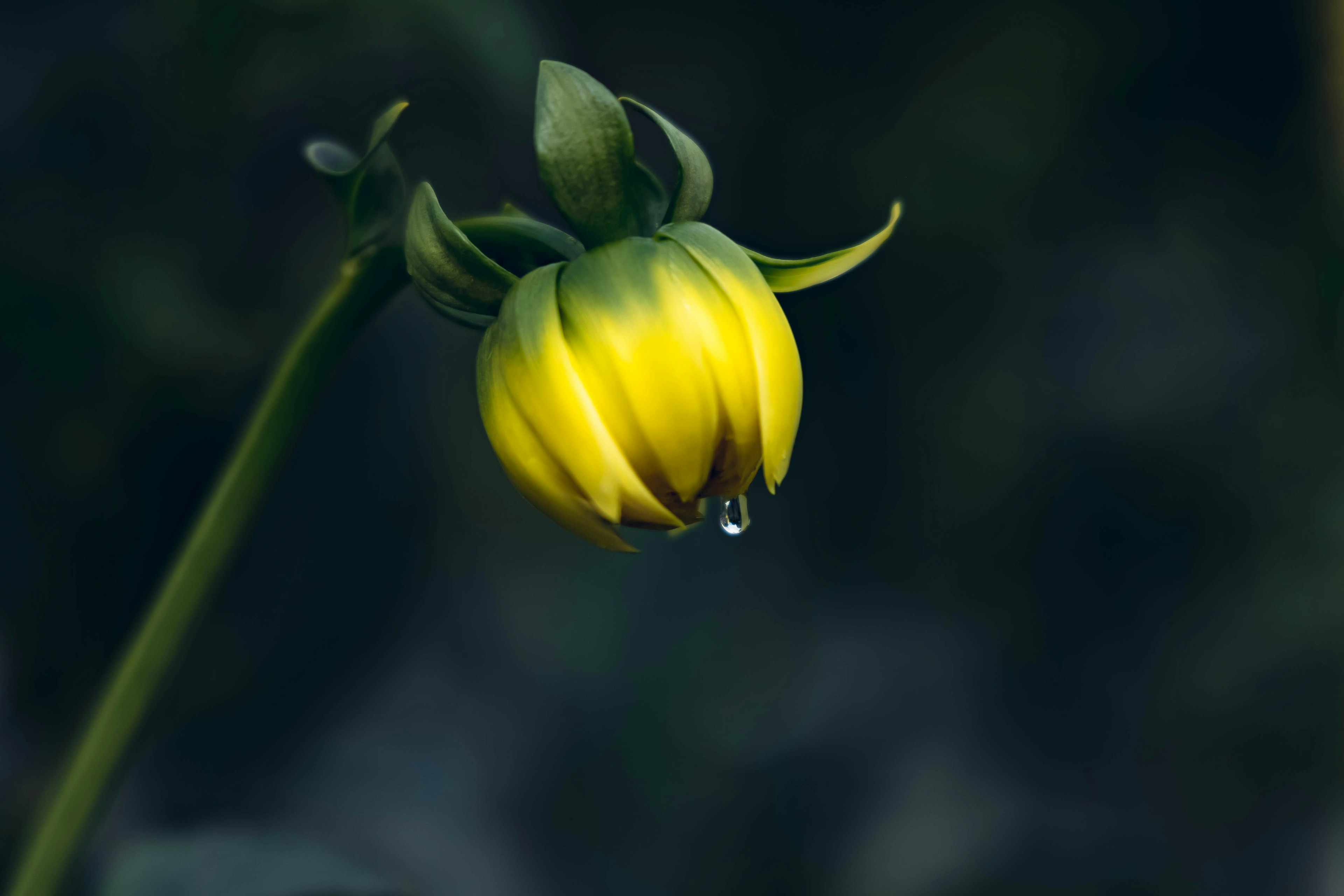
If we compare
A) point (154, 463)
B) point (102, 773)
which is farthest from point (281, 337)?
point (102, 773)

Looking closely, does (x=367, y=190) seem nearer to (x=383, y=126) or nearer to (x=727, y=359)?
(x=383, y=126)

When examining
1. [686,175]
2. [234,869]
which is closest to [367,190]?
[686,175]

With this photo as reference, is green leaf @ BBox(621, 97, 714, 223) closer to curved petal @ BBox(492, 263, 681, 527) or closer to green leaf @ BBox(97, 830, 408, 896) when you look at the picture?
curved petal @ BBox(492, 263, 681, 527)

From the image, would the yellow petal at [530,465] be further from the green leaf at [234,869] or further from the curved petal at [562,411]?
the green leaf at [234,869]

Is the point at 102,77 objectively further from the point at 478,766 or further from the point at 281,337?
the point at 478,766

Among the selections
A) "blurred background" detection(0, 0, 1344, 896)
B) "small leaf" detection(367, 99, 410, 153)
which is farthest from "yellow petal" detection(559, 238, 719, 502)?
"blurred background" detection(0, 0, 1344, 896)

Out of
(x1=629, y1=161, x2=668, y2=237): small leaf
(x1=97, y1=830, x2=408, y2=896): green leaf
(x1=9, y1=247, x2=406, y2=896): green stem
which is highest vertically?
(x1=629, y1=161, x2=668, y2=237): small leaf

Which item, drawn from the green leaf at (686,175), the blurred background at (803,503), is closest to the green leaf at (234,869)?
the blurred background at (803,503)
